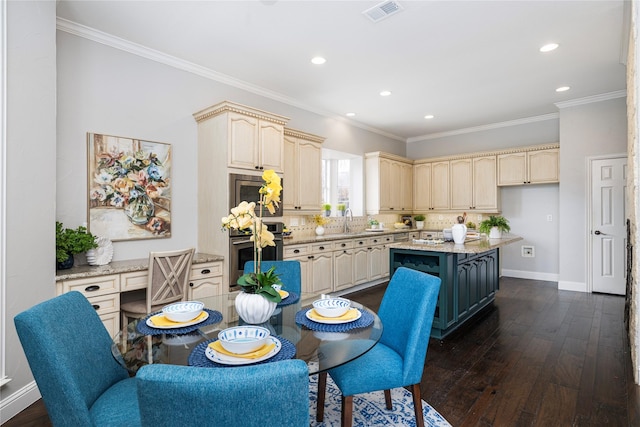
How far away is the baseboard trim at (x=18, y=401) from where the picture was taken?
206cm

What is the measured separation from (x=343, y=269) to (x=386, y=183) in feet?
7.02

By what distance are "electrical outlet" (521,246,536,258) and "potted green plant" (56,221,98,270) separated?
6650 mm

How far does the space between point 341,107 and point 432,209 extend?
9.95 ft

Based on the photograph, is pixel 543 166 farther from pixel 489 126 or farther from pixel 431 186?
pixel 431 186

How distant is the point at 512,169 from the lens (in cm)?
599

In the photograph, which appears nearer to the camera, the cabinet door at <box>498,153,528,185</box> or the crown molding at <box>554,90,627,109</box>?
the crown molding at <box>554,90,627,109</box>

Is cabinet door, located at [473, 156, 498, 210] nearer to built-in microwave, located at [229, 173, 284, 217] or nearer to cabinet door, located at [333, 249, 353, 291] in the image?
cabinet door, located at [333, 249, 353, 291]

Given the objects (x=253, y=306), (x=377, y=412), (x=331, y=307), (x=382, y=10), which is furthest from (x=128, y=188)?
(x=377, y=412)

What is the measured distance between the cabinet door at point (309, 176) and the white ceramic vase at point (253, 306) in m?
3.20

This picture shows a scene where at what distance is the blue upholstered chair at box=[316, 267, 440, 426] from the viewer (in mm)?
1648

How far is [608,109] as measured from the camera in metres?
4.94

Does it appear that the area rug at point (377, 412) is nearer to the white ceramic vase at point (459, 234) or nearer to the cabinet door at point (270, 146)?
the white ceramic vase at point (459, 234)

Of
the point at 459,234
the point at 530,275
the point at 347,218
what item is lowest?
the point at 530,275

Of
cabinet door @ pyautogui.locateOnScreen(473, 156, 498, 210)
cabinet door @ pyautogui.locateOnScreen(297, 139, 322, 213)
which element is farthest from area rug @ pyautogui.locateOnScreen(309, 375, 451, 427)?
cabinet door @ pyautogui.locateOnScreen(473, 156, 498, 210)
